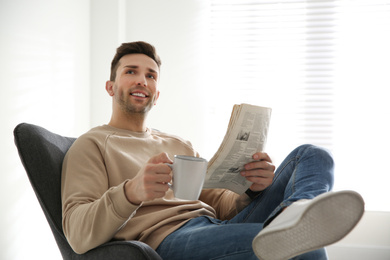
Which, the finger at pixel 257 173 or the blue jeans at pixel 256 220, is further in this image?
the finger at pixel 257 173

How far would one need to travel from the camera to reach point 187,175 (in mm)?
1043

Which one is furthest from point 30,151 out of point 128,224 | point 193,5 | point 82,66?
point 193,5

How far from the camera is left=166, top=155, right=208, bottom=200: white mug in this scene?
1.04m

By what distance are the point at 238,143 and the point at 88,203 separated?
475 mm

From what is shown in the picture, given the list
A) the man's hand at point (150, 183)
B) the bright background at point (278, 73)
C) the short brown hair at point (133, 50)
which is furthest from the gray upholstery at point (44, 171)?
the bright background at point (278, 73)

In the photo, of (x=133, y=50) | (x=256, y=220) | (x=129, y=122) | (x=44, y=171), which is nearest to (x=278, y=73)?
(x=133, y=50)

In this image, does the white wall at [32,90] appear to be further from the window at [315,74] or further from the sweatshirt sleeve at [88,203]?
the window at [315,74]

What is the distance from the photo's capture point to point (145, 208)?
1.39 m

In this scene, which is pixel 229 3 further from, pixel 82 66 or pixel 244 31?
pixel 82 66

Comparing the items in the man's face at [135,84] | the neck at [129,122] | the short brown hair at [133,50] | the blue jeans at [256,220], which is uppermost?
the short brown hair at [133,50]

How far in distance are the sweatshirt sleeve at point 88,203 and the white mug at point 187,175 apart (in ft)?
0.44

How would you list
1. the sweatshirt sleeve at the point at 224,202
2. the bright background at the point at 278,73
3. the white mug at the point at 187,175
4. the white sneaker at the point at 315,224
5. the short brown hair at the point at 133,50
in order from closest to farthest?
the white sneaker at the point at 315,224 < the white mug at the point at 187,175 < the sweatshirt sleeve at the point at 224,202 < the short brown hair at the point at 133,50 < the bright background at the point at 278,73

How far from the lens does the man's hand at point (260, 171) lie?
135 centimetres

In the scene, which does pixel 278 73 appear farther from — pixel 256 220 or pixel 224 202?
pixel 256 220
